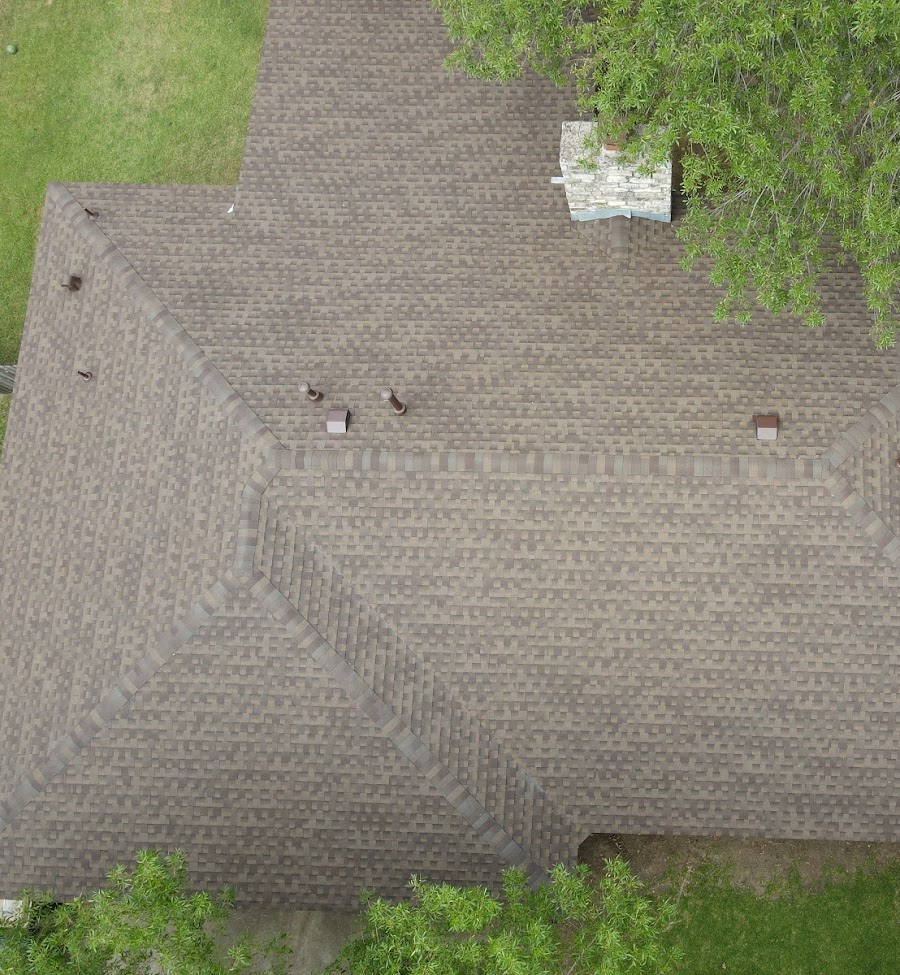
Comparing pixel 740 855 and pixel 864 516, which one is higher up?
pixel 864 516

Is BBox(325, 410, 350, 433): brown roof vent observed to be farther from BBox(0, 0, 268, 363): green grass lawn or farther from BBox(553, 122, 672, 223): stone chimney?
BBox(0, 0, 268, 363): green grass lawn

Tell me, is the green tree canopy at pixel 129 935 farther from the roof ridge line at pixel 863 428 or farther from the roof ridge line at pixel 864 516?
the roof ridge line at pixel 863 428

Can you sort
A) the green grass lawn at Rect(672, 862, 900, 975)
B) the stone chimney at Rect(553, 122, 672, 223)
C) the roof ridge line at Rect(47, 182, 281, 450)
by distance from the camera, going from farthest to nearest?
1. the green grass lawn at Rect(672, 862, 900, 975)
2. the roof ridge line at Rect(47, 182, 281, 450)
3. the stone chimney at Rect(553, 122, 672, 223)

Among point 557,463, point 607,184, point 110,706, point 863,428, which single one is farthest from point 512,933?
point 607,184

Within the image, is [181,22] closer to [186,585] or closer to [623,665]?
[186,585]

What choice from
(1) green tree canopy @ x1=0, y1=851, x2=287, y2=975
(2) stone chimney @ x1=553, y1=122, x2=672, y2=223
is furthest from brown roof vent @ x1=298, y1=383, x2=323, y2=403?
(1) green tree canopy @ x1=0, y1=851, x2=287, y2=975

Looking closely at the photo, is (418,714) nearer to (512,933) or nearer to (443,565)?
(443,565)

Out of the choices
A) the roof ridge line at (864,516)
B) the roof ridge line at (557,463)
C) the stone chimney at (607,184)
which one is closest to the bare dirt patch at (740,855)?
the roof ridge line at (864,516)

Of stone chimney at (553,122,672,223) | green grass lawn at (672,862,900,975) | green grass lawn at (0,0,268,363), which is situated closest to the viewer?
stone chimney at (553,122,672,223)
